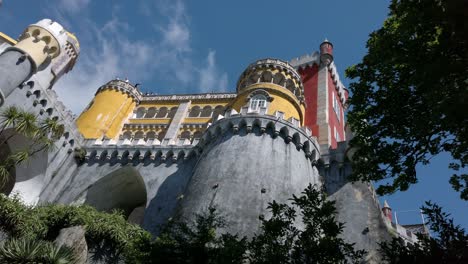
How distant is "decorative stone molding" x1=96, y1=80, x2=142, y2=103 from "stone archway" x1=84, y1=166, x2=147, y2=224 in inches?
626

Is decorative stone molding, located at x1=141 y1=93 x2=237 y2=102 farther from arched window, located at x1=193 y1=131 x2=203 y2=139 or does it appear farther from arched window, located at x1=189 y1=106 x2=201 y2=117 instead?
arched window, located at x1=193 y1=131 x2=203 y2=139

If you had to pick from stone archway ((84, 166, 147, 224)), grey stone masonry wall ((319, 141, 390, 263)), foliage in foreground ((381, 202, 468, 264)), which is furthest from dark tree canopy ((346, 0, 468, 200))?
stone archway ((84, 166, 147, 224))

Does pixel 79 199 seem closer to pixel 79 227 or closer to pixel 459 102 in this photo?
pixel 79 227

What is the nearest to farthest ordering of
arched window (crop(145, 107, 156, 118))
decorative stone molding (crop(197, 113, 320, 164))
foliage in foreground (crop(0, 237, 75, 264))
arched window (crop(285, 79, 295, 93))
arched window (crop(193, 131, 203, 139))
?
foliage in foreground (crop(0, 237, 75, 264)) < decorative stone molding (crop(197, 113, 320, 164)) < arched window (crop(285, 79, 295, 93)) < arched window (crop(193, 131, 203, 139)) < arched window (crop(145, 107, 156, 118))

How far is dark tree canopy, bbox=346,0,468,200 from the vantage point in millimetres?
9852

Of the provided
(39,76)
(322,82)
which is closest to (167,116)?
(39,76)

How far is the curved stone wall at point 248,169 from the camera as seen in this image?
17.8m

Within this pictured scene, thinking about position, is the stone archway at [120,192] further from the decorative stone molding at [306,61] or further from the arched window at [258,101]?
the decorative stone molding at [306,61]

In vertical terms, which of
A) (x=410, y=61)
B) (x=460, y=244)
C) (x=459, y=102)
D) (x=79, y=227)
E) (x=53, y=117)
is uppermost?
(x=53, y=117)

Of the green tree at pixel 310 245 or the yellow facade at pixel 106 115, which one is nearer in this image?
the green tree at pixel 310 245

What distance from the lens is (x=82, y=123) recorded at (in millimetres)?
35344

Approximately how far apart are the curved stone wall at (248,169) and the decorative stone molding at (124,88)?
19212mm

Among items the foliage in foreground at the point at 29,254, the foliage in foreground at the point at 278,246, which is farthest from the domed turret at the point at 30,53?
the foliage in foreground at the point at 278,246

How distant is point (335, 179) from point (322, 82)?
1255 cm
